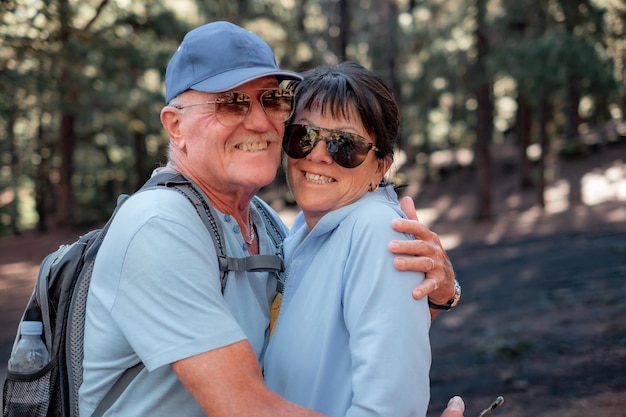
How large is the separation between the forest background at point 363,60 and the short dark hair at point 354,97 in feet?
26.2

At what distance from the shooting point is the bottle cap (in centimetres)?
206

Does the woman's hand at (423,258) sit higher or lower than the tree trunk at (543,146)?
higher

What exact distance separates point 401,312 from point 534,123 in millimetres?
33535

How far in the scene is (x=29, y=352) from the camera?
2.04 m

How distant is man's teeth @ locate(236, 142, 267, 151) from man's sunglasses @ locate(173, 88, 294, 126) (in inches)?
3.4

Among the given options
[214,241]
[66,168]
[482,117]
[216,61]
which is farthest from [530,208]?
[214,241]

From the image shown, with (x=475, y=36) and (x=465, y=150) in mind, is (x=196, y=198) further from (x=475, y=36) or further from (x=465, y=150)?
(x=465, y=150)

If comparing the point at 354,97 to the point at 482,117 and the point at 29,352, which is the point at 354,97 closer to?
the point at 29,352

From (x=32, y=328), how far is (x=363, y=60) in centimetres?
3032

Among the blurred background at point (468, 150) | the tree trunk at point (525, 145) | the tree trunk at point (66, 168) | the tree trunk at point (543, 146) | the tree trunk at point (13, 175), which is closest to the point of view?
the blurred background at point (468, 150)

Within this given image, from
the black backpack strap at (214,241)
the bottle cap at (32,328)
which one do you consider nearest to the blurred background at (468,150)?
the black backpack strap at (214,241)

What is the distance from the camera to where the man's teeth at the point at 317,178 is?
7.34 feet

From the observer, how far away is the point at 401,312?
180 cm

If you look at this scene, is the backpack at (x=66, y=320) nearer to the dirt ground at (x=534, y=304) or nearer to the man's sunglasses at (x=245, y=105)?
the man's sunglasses at (x=245, y=105)
